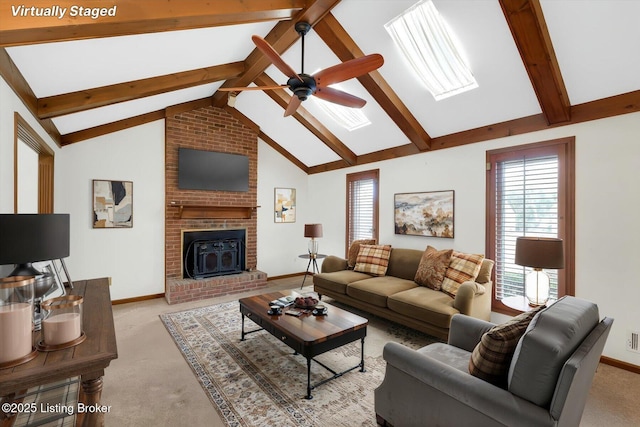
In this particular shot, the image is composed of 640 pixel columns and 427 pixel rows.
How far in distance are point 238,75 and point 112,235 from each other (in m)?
3.10

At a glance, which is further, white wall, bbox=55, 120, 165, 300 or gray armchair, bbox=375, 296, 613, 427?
white wall, bbox=55, 120, 165, 300

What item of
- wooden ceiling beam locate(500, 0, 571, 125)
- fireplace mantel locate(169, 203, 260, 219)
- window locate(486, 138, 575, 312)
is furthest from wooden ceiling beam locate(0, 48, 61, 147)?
window locate(486, 138, 575, 312)

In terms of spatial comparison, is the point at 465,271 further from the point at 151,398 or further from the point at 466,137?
the point at 151,398

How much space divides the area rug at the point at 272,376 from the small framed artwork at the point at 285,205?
295 cm

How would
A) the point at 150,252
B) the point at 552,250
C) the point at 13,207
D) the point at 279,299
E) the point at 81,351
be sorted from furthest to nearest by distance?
the point at 150,252 → the point at 279,299 → the point at 552,250 → the point at 13,207 → the point at 81,351

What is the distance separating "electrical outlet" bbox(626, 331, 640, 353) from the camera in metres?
2.68

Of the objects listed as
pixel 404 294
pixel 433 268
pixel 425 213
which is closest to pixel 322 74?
pixel 404 294

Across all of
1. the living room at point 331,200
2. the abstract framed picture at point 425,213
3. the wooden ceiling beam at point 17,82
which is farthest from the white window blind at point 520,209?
the wooden ceiling beam at point 17,82

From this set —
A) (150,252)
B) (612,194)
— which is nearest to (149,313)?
(150,252)

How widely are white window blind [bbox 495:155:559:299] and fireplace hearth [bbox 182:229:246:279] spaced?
13.8 ft

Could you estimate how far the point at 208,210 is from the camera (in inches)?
210

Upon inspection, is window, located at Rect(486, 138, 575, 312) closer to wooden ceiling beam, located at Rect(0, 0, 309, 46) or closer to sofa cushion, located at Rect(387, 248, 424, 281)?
sofa cushion, located at Rect(387, 248, 424, 281)

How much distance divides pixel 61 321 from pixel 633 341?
4282 mm

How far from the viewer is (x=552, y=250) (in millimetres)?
2525
